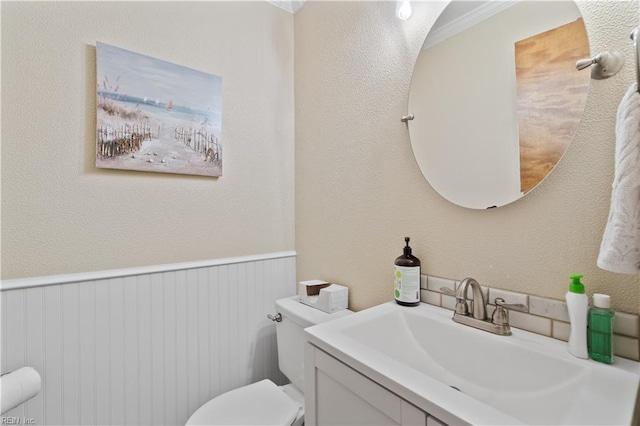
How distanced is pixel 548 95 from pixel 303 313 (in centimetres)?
109

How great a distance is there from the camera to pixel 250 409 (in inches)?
44.8

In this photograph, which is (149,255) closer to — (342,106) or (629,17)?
(342,106)

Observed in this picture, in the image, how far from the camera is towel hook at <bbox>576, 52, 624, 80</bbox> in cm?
66

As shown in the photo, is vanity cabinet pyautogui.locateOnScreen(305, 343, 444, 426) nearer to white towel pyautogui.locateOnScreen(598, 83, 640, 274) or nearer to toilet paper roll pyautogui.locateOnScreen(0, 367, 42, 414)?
white towel pyautogui.locateOnScreen(598, 83, 640, 274)

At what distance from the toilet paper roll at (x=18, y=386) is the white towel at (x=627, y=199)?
1.53 meters

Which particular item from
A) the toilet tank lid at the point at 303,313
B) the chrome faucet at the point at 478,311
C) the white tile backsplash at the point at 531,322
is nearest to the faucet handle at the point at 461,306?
the chrome faucet at the point at 478,311

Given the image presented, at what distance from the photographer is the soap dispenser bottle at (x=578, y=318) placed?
65 cm

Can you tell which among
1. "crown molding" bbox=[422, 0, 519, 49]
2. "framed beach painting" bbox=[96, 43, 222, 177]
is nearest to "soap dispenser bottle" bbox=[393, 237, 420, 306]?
"crown molding" bbox=[422, 0, 519, 49]

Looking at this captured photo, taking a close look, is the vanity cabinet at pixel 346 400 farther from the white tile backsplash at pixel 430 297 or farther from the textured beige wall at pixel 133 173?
the textured beige wall at pixel 133 173

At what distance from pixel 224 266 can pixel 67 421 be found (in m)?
0.76

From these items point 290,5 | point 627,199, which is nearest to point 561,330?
point 627,199

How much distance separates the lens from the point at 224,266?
1439mm

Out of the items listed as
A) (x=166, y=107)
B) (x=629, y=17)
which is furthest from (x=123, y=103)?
(x=629, y=17)

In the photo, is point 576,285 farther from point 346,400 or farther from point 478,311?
point 346,400
